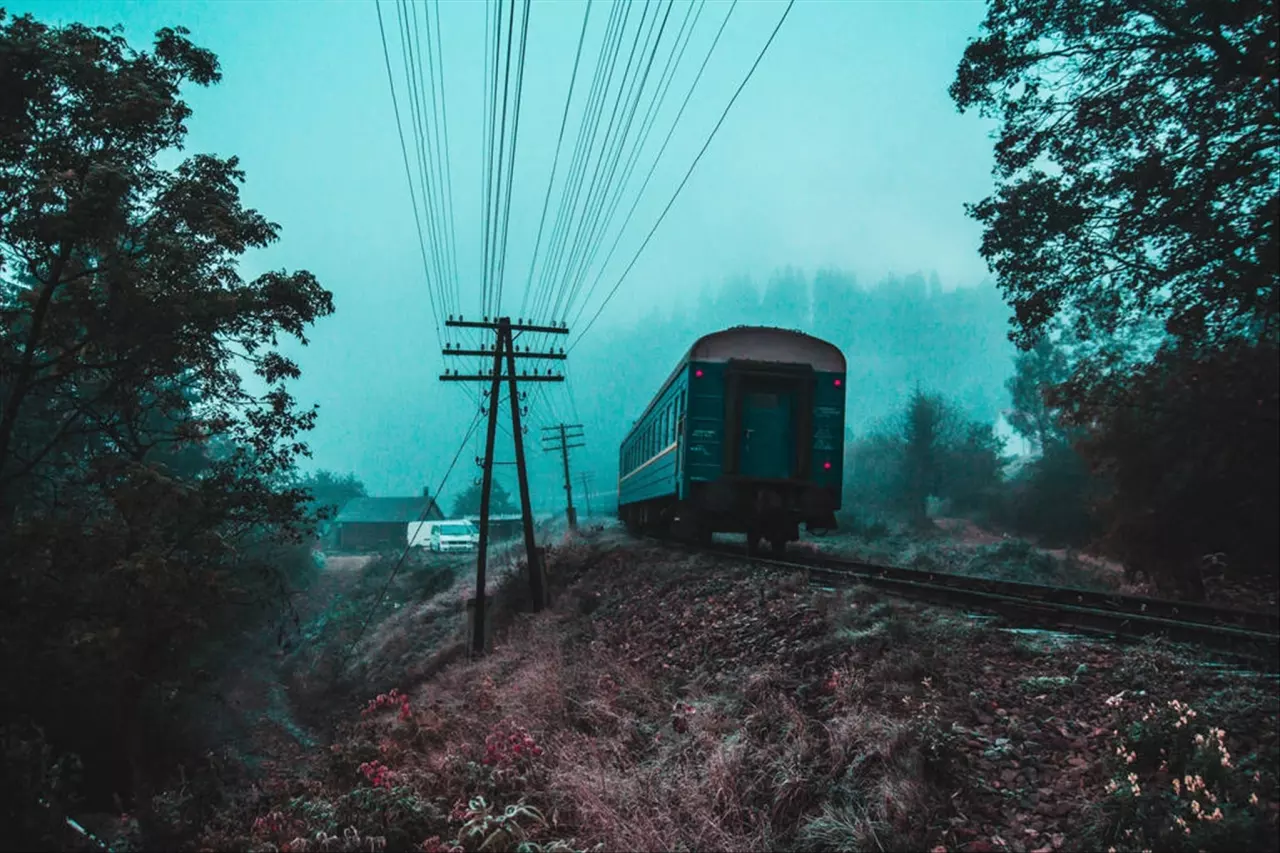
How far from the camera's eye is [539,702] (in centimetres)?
827

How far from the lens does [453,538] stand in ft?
192

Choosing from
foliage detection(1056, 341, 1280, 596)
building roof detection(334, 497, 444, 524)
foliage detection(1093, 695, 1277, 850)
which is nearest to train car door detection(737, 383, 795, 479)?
foliage detection(1056, 341, 1280, 596)

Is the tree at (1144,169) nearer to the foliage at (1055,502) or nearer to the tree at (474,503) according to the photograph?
the foliage at (1055,502)

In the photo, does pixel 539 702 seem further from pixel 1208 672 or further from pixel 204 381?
pixel 204 381

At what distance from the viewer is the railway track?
19.8 feet

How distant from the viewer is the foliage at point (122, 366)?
997 cm

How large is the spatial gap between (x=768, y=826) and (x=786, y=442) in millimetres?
9976

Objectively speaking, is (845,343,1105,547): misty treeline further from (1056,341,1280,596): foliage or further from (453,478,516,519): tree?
(453,478,516,519): tree

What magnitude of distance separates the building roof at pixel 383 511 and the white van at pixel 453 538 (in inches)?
593

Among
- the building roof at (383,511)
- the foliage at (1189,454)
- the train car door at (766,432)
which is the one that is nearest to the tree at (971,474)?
the foliage at (1189,454)

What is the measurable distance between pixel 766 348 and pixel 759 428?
1511 mm

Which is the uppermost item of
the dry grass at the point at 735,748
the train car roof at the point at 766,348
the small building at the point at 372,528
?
the train car roof at the point at 766,348

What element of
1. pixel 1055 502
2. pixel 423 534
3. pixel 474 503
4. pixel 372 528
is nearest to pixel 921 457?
pixel 1055 502

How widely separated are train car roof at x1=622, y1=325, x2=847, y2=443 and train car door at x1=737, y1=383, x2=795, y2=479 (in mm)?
629
